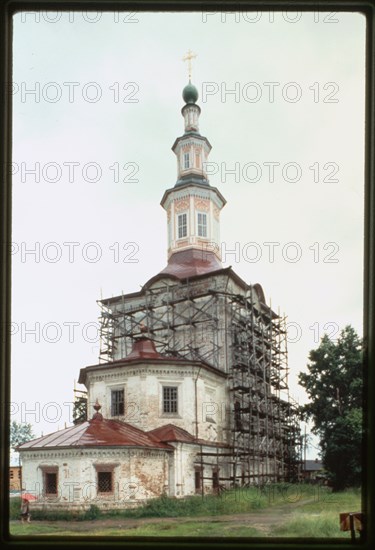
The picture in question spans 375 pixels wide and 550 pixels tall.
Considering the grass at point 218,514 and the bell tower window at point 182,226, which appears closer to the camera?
the grass at point 218,514

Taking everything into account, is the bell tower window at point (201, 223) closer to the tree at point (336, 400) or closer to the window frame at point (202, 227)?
the window frame at point (202, 227)

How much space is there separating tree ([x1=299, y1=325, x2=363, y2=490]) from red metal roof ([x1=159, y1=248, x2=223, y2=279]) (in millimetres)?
5841

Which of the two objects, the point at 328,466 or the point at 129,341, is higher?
the point at 129,341

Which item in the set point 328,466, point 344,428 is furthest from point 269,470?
point 344,428

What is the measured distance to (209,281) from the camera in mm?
11719

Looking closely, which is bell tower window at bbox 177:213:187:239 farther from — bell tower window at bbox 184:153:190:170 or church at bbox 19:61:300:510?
bell tower window at bbox 184:153:190:170

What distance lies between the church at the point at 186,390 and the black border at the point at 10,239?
6.69 metres

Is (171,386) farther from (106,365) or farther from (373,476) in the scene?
(373,476)

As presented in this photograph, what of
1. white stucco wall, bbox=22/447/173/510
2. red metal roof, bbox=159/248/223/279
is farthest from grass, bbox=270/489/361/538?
red metal roof, bbox=159/248/223/279

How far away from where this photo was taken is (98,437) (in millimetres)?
8875

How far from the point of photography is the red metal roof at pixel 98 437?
861 centimetres

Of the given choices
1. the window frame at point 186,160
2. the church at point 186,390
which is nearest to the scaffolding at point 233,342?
the church at point 186,390

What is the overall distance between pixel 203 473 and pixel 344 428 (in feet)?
19.0

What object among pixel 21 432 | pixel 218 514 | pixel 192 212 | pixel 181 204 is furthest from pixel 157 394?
pixel 21 432
